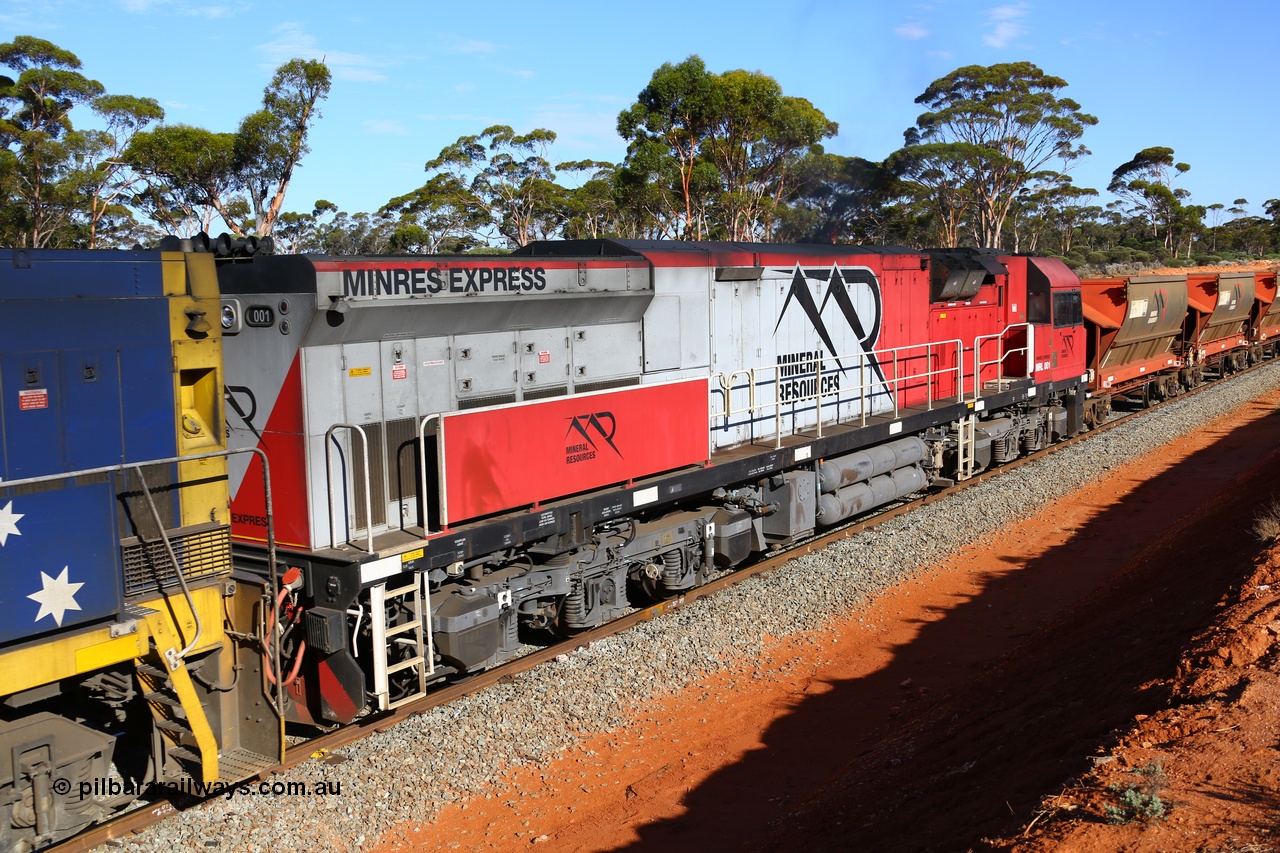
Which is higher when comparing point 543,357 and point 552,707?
point 543,357

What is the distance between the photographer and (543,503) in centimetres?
982

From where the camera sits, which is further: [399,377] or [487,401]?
[487,401]

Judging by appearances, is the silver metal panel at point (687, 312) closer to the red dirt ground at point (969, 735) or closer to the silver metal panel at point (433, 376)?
the silver metal panel at point (433, 376)

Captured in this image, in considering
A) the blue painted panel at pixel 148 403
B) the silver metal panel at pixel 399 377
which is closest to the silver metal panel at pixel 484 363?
the silver metal panel at pixel 399 377

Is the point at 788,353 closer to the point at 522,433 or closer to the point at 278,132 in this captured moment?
the point at 522,433

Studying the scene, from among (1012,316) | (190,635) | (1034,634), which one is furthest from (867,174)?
(190,635)

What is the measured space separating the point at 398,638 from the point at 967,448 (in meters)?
12.0

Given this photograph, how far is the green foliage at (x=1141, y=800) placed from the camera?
189 inches

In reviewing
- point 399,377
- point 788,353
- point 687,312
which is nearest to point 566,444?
point 399,377

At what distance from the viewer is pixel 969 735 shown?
23.1 feet

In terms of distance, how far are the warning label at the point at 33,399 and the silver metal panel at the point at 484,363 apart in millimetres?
3609

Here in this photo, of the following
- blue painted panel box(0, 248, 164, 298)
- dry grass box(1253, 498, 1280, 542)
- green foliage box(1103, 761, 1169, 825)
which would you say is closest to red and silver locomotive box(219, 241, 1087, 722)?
blue painted panel box(0, 248, 164, 298)

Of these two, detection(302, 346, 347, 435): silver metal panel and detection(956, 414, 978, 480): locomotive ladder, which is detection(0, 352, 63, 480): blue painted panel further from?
detection(956, 414, 978, 480): locomotive ladder

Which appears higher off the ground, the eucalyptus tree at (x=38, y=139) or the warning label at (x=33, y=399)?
the eucalyptus tree at (x=38, y=139)
